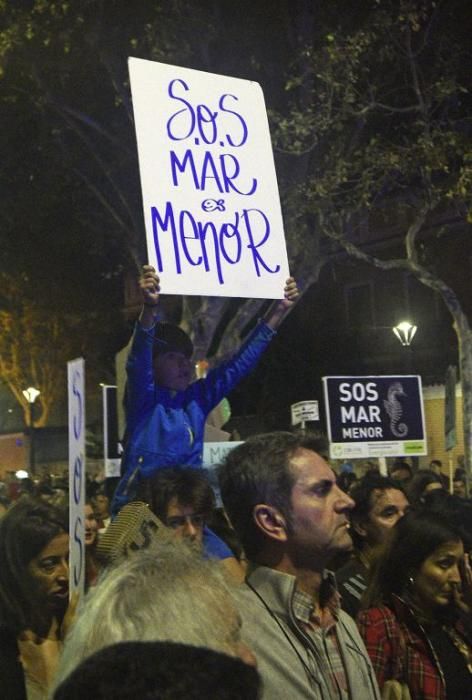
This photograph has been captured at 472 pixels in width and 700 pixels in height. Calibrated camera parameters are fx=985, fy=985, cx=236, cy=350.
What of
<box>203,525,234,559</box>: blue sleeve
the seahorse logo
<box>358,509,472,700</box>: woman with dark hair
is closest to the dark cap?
<box>203,525,234,559</box>: blue sleeve

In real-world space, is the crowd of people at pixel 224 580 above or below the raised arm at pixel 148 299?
below

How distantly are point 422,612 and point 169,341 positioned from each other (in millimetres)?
1504

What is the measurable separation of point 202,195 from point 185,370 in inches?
31.0

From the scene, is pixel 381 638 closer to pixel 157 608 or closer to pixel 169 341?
pixel 169 341

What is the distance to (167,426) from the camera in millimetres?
4016

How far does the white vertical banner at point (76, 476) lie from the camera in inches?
131

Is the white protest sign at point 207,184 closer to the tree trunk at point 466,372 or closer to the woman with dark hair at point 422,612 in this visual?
the woman with dark hair at point 422,612

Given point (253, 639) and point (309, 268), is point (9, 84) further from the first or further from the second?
point (253, 639)

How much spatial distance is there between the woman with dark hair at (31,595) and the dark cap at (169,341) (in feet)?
2.68

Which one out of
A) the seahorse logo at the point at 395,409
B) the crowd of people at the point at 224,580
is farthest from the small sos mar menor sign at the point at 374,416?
the crowd of people at the point at 224,580

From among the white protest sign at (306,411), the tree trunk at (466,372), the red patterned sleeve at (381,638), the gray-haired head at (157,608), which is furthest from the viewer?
the tree trunk at (466,372)

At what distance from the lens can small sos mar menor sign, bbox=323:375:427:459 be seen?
9.96 meters

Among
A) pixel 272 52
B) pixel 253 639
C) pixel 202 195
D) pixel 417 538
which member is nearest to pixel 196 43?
pixel 272 52

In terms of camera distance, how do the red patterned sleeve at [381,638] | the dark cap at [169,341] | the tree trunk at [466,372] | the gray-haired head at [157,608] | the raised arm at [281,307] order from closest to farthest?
1. the gray-haired head at [157,608]
2. the red patterned sleeve at [381,638]
3. the dark cap at [169,341]
4. the raised arm at [281,307]
5. the tree trunk at [466,372]
